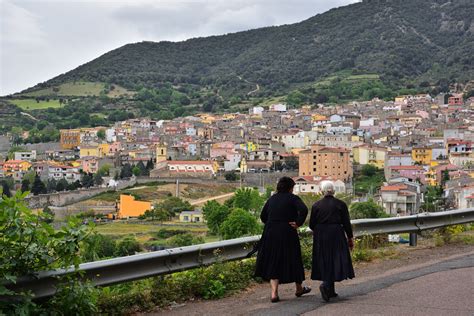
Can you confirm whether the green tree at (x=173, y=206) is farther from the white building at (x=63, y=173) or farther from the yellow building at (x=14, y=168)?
the yellow building at (x=14, y=168)

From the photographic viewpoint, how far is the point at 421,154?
8300 centimetres

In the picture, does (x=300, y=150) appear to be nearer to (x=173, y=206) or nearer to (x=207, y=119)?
(x=173, y=206)

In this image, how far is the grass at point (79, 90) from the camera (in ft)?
556

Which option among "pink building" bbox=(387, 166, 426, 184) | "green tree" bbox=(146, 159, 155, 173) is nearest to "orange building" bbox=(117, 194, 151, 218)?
"pink building" bbox=(387, 166, 426, 184)

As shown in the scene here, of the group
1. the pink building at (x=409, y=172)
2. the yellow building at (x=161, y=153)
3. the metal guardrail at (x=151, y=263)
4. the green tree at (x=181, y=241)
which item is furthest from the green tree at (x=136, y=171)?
the metal guardrail at (x=151, y=263)

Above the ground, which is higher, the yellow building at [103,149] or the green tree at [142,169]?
the yellow building at [103,149]

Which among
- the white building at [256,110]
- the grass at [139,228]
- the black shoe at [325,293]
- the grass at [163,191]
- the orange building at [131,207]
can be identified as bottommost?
the grass at [139,228]

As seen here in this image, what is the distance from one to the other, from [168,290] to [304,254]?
2132mm

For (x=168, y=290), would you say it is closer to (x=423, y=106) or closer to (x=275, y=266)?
(x=275, y=266)

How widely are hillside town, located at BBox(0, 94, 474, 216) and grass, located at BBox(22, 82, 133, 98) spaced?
38.0m

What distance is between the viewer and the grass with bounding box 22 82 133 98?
169500 mm

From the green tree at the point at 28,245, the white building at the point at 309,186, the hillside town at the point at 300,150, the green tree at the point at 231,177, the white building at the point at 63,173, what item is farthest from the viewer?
the white building at the point at 63,173

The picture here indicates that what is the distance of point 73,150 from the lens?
11919cm

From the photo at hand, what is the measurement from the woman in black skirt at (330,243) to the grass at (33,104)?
155812 mm
